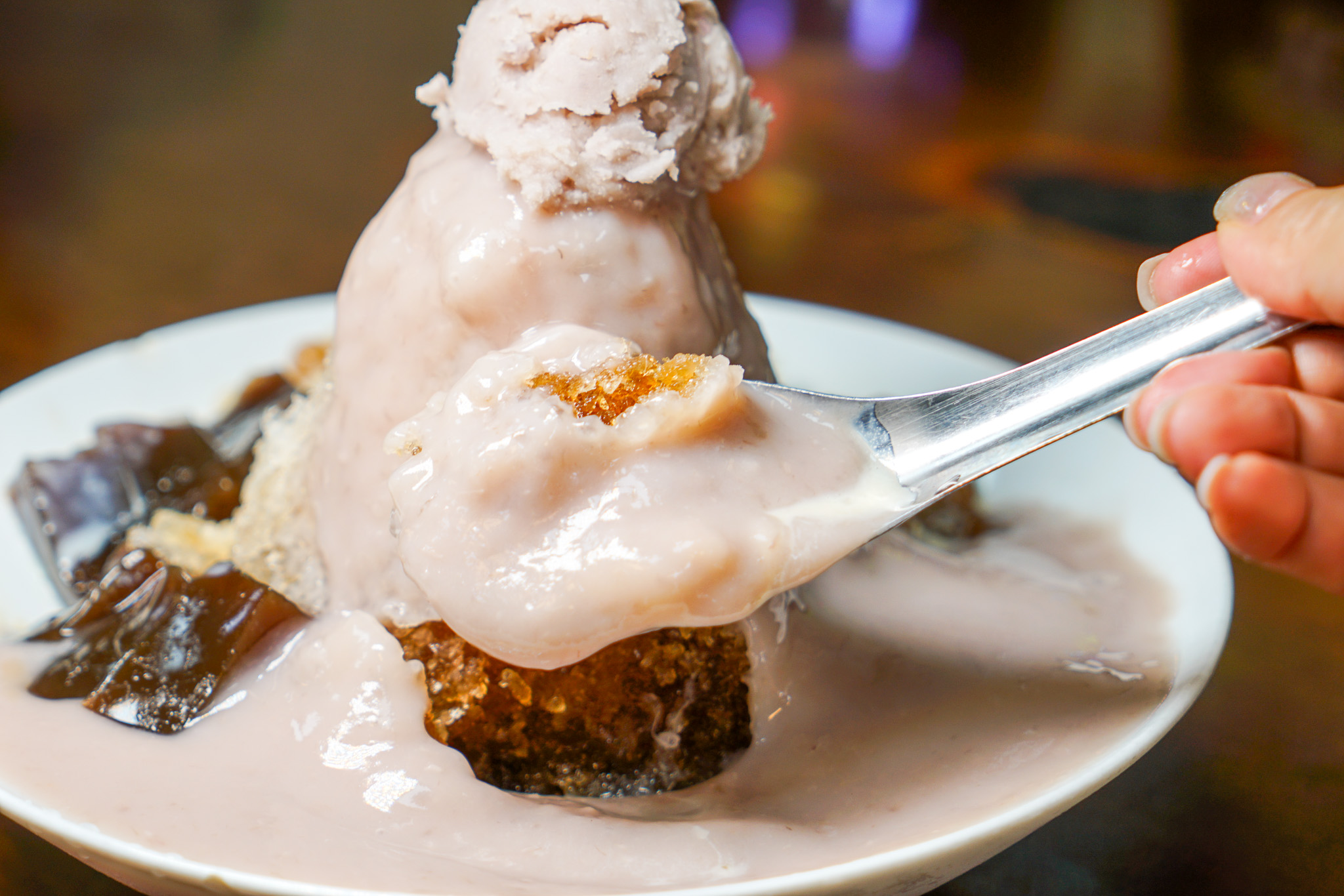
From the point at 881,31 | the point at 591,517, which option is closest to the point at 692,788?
the point at 591,517

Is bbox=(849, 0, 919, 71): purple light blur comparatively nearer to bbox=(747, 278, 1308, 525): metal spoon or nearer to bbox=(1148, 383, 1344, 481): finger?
bbox=(747, 278, 1308, 525): metal spoon

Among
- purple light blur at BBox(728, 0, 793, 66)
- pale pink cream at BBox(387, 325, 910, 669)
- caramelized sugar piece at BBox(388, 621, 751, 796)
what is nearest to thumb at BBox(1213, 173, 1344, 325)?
pale pink cream at BBox(387, 325, 910, 669)

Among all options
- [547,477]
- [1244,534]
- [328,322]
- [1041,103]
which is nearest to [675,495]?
[547,477]

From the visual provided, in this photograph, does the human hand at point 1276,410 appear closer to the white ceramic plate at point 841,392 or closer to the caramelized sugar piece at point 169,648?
the white ceramic plate at point 841,392

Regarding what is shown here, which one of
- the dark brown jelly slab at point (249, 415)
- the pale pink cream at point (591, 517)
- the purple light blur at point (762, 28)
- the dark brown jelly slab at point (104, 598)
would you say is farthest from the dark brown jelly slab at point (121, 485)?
the purple light blur at point (762, 28)

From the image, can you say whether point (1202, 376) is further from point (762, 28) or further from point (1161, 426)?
point (762, 28)

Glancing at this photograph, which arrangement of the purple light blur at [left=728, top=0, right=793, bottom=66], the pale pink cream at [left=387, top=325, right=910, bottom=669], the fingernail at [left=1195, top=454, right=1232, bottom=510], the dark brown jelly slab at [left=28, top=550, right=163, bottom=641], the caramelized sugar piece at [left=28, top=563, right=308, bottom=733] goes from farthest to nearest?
the purple light blur at [left=728, top=0, right=793, bottom=66] → the dark brown jelly slab at [left=28, top=550, right=163, bottom=641] → the caramelized sugar piece at [left=28, top=563, right=308, bottom=733] → the pale pink cream at [left=387, top=325, right=910, bottom=669] → the fingernail at [left=1195, top=454, right=1232, bottom=510]
